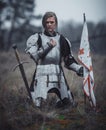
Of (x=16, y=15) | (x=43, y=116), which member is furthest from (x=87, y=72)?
(x=16, y=15)

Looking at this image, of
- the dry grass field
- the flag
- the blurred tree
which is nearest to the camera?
the dry grass field

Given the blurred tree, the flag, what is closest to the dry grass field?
the flag

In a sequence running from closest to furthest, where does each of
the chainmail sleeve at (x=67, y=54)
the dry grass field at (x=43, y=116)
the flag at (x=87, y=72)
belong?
the dry grass field at (x=43, y=116), the flag at (x=87, y=72), the chainmail sleeve at (x=67, y=54)

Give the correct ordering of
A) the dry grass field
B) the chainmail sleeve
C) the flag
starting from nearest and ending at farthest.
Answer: the dry grass field < the flag < the chainmail sleeve

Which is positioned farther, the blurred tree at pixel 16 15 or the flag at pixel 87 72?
the blurred tree at pixel 16 15

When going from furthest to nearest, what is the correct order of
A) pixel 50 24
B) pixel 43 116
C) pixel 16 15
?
pixel 16 15 < pixel 50 24 < pixel 43 116

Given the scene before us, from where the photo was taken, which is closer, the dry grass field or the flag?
the dry grass field

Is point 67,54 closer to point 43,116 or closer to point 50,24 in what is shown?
point 50,24

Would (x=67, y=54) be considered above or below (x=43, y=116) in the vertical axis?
above

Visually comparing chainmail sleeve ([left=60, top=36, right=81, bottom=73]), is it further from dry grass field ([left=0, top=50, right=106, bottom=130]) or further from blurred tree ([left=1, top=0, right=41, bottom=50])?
blurred tree ([left=1, top=0, right=41, bottom=50])

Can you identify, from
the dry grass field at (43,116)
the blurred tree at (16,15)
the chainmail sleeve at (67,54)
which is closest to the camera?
the dry grass field at (43,116)

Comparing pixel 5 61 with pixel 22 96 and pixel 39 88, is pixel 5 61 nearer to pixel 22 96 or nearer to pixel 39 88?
pixel 22 96

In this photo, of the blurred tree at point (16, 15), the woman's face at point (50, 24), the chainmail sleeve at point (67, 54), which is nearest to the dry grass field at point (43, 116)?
the chainmail sleeve at point (67, 54)

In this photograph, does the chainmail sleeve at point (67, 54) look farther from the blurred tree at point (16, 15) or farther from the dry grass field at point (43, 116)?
the blurred tree at point (16, 15)
